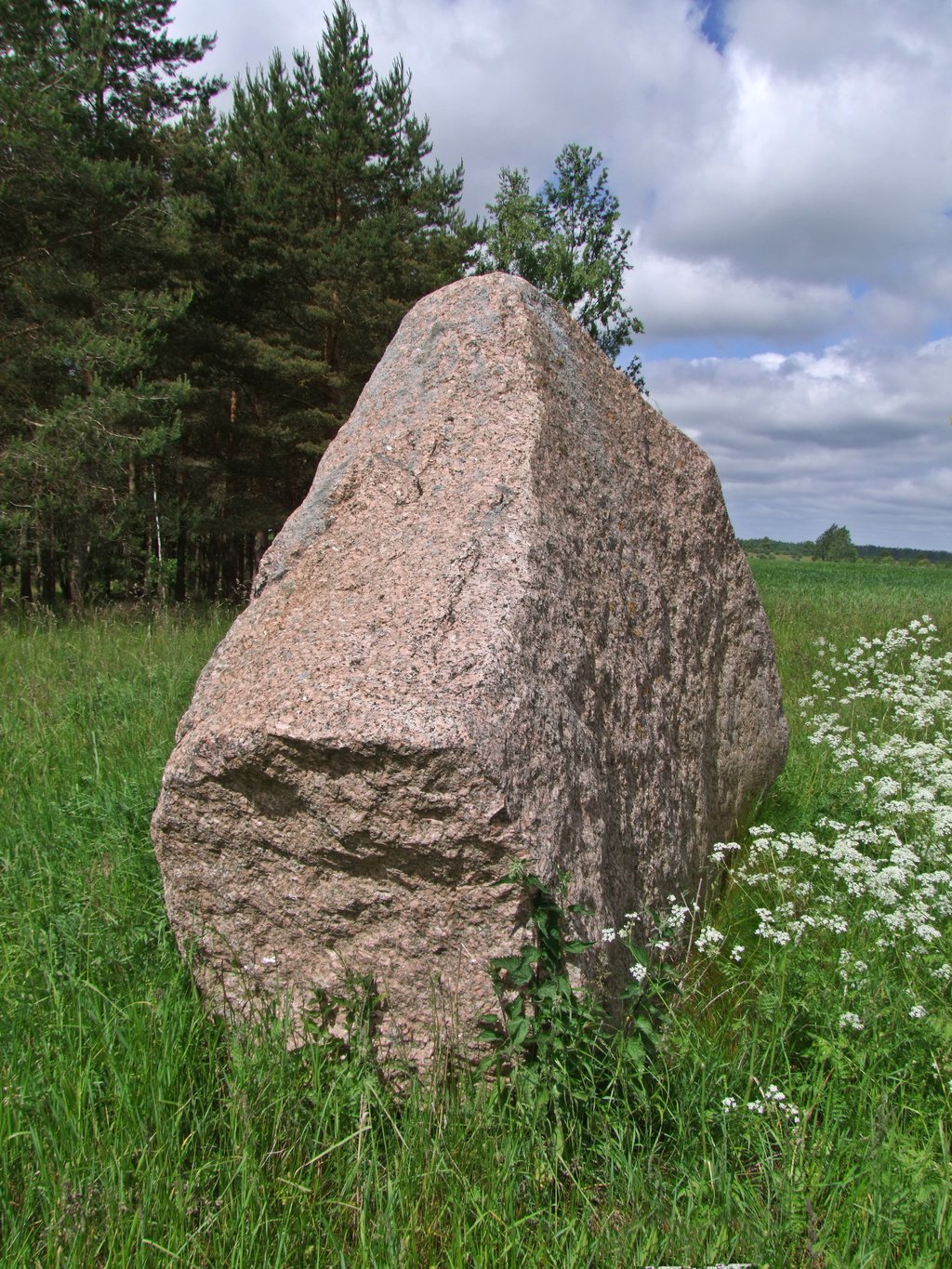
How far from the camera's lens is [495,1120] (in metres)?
1.81

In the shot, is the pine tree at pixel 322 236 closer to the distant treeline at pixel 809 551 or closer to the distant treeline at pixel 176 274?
the distant treeline at pixel 176 274

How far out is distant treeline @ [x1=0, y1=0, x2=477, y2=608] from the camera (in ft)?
33.2

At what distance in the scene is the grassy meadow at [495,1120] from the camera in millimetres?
1586

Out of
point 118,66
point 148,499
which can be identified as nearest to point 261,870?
point 148,499

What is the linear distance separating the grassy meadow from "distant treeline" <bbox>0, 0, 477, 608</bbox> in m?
8.77

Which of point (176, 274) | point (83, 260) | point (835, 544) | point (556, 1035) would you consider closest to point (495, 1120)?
point (556, 1035)

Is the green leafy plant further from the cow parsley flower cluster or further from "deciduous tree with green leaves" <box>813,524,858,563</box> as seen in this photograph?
"deciduous tree with green leaves" <box>813,524,858,563</box>

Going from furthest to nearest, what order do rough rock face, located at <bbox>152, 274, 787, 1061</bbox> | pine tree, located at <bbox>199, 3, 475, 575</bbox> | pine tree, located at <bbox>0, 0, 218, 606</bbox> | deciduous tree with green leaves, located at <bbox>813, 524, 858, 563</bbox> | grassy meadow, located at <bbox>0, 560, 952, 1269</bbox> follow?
1. deciduous tree with green leaves, located at <bbox>813, 524, 858, 563</bbox>
2. pine tree, located at <bbox>199, 3, 475, 575</bbox>
3. pine tree, located at <bbox>0, 0, 218, 606</bbox>
4. rough rock face, located at <bbox>152, 274, 787, 1061</bbox>
5. grassy meadow, located at <bbox>0, 560, 952, 1269</bbox>

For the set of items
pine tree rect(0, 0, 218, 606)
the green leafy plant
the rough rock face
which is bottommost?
the green leafy plant

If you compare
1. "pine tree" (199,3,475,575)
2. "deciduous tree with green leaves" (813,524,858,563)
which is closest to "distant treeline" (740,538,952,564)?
"deciduous tree with green leaves" (813,524,858,563)

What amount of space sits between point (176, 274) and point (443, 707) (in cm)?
1371

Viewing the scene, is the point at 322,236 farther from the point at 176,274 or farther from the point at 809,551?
the point at 809,551

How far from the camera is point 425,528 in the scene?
238cm

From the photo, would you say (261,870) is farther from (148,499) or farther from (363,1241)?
(148,499)
